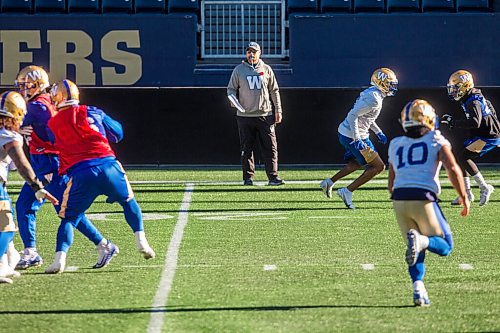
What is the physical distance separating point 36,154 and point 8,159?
3.95 feet

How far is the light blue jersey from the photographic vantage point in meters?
8.19

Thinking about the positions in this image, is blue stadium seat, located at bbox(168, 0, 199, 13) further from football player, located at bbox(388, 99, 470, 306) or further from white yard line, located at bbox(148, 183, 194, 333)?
football player, located at bbox(388, 99, 470, 306)

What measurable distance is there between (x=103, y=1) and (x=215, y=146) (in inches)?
206

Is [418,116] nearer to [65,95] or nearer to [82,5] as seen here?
[65,95]

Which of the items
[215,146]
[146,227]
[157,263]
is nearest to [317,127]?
[215,146]

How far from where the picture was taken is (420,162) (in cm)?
820

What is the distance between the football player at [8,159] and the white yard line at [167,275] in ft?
3.58

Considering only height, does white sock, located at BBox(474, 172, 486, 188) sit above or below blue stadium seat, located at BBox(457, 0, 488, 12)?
below

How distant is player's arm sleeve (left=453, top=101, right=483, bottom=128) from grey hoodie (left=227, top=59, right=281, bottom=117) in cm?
397

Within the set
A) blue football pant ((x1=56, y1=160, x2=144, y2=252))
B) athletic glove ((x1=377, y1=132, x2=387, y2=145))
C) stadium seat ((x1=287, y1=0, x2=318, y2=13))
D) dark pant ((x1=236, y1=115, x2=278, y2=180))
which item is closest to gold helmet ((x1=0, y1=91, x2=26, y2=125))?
blue football pant ((x1=56, y1=160, x2=144, y2=252))

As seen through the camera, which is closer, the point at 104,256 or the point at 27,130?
the point at 104,256

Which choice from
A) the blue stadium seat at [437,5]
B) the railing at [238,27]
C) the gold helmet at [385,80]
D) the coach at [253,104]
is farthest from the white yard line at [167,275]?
the blue stadium seat at [437,5]

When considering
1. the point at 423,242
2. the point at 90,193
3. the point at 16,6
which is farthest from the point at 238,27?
the point at 423,242

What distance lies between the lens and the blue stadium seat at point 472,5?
1051 inches
